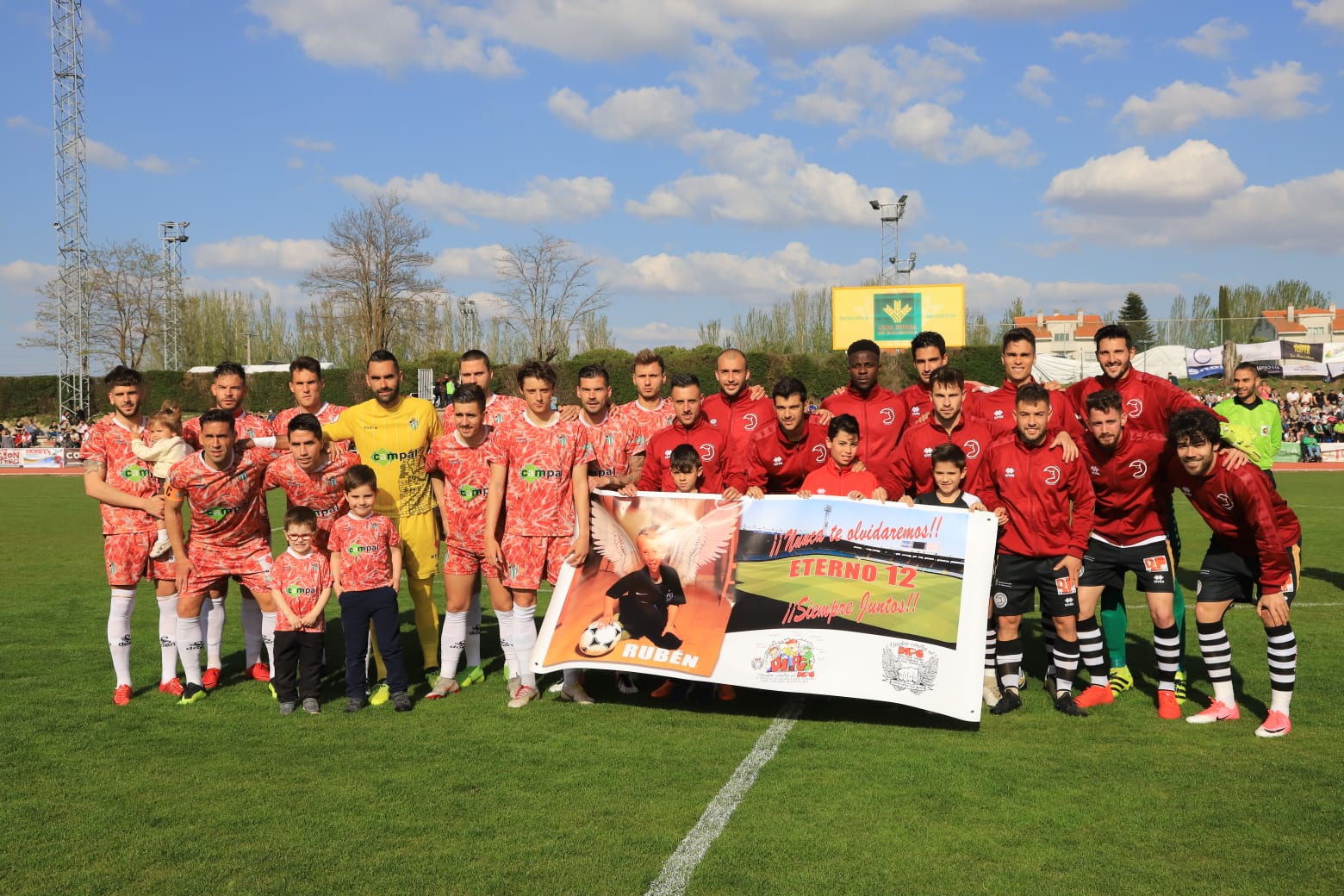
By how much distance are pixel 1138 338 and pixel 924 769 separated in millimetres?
42371

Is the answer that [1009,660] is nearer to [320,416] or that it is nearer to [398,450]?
[398,450]

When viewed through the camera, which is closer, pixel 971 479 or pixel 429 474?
pixel 971 479

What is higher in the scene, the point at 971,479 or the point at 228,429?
the point at 228,429

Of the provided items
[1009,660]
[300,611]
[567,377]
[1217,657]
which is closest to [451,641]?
[300,611]

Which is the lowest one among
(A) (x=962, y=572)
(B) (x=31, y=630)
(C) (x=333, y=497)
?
(B) (x=31, y=630)

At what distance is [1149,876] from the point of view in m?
3.75

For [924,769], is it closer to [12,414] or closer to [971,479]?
[971,479]

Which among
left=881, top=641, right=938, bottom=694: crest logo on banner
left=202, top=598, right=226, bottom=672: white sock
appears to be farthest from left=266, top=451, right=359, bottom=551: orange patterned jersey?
left=881, top=641, right=938, bottom=694: crest logo on banner

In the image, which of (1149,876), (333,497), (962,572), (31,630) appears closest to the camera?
(1149,876)

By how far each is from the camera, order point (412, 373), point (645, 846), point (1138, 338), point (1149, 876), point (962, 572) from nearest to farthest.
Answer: point (1149, 876), point (645, 846), point (962, 572), point (1138, 338), point (412, 373)

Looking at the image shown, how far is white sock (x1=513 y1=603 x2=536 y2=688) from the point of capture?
6.43 metres

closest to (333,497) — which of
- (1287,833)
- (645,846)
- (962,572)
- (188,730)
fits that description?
(188,730)

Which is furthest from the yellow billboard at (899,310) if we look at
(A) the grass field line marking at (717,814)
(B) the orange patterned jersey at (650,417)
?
(A) the grass field line marking at (717,814)

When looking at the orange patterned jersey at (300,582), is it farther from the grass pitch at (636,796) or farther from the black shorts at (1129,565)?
the black shorts at (1129,565)
